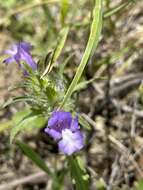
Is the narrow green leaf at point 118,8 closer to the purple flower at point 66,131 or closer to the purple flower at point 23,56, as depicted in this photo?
the purple flower at point 23,56

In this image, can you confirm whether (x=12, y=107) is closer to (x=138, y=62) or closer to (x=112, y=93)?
(x=112, y=93)

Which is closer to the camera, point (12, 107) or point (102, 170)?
point (102, 170)

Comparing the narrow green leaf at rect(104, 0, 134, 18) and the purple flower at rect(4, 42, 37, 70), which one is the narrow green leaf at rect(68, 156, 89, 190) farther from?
the narrow green leaf at rect(104, 0, 134, 18)

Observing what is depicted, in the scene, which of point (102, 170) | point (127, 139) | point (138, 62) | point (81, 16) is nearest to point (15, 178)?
point (102, 170)

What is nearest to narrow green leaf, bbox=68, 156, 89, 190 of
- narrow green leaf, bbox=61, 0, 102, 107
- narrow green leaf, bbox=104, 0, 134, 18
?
narrow green leaf, bbox=61, 0, 102, 107

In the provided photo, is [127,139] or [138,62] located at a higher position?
[138,62]

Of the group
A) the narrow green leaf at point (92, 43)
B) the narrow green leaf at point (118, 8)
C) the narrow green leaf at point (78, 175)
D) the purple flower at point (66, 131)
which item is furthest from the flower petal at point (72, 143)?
the narrow green leaf at point (118, 8)

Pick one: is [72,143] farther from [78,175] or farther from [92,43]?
[92,43]
